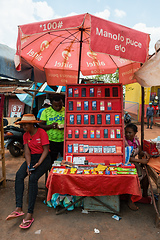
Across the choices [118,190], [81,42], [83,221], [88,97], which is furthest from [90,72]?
[83,221]

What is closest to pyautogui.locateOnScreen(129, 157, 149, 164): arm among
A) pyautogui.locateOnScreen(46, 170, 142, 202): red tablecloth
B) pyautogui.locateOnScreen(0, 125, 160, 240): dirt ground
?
pyautogui.locateOnScreen(46, 170, 142, 202): red tablecloth

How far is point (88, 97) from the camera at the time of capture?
3.41 metres

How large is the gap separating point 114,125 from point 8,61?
7.14 feet

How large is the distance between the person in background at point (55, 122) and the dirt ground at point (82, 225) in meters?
1.09

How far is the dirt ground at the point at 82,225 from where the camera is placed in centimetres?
250

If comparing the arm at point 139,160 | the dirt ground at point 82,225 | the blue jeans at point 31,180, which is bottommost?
the dirt ground at point 82,225

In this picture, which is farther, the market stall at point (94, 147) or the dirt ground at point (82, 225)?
the market stall at point (94, 147)

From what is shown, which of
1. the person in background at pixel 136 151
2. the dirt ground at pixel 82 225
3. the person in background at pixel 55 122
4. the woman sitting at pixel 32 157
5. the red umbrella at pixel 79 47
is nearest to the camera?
the red umbrella at pixel 79 47

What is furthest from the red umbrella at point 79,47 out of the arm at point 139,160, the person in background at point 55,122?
the arm at point 139,160

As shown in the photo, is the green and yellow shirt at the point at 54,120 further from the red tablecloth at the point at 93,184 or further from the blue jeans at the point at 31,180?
the red tablecloth at the point at 93,184

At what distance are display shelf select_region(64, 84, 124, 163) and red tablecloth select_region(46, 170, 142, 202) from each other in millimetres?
483

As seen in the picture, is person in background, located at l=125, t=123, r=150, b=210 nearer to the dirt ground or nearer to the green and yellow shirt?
the dirt ground

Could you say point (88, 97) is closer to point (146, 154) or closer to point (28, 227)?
point (146, 154)

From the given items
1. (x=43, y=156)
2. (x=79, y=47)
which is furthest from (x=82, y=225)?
(x=79, y=47)
